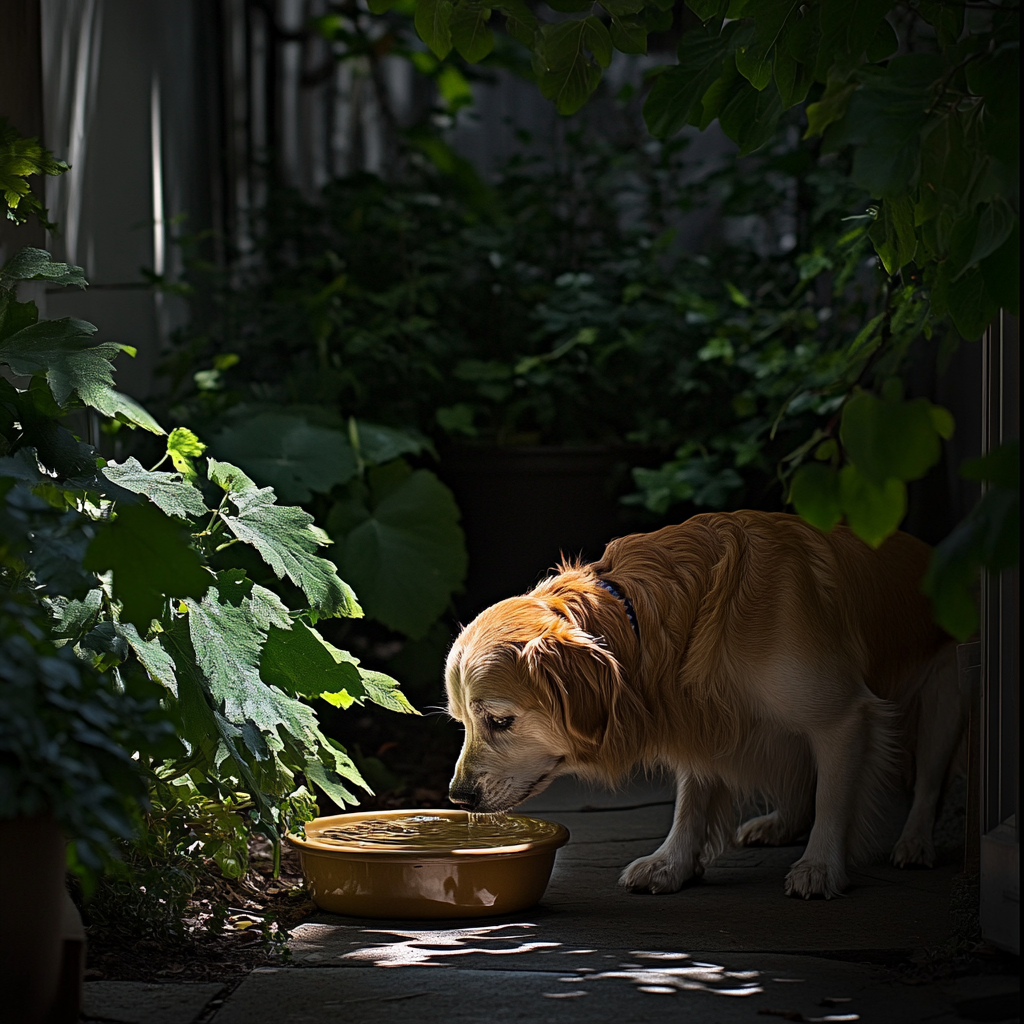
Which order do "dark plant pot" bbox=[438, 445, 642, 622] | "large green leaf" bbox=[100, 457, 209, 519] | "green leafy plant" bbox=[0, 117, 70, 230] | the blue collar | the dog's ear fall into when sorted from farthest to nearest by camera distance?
1. "dark plant pot" bbox=[438, 445, 642, 622]
2. the blue collar
3. the dog's ear
4. "green leafy plant" bbox=[0, 117, 70, 230]
5. "large green leaf" bbox=[100, 457, 209, 519]

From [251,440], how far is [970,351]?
2.60 m

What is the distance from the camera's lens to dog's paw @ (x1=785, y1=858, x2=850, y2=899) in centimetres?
261

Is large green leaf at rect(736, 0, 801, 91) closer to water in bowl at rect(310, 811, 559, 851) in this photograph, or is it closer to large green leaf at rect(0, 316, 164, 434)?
large green leaf at rect(0, 316, 164, 434)

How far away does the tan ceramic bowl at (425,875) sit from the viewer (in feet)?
7.70

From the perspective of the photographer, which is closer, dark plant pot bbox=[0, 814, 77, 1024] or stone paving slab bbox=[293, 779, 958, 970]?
dark plant pot bbox=[0, 814, 77, 1024]

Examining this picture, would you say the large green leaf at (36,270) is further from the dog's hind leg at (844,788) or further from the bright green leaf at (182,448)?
the dog's hind leg at (844,788)

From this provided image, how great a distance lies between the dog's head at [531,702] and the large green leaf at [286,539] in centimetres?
39

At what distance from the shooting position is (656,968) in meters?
2.02

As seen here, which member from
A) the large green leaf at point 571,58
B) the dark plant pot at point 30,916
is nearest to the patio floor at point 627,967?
the dark plant pot at point 30,916

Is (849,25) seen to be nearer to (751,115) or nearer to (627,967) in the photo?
(751,115)

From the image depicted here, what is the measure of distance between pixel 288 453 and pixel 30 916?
2.49 m

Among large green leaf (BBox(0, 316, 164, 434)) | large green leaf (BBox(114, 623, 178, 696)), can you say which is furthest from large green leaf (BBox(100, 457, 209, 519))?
large green leaf (BBox(114, 623, 178, 696))

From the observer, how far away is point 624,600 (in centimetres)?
270

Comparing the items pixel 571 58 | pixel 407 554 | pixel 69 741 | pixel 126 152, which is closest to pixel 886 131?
pixel 571 58
